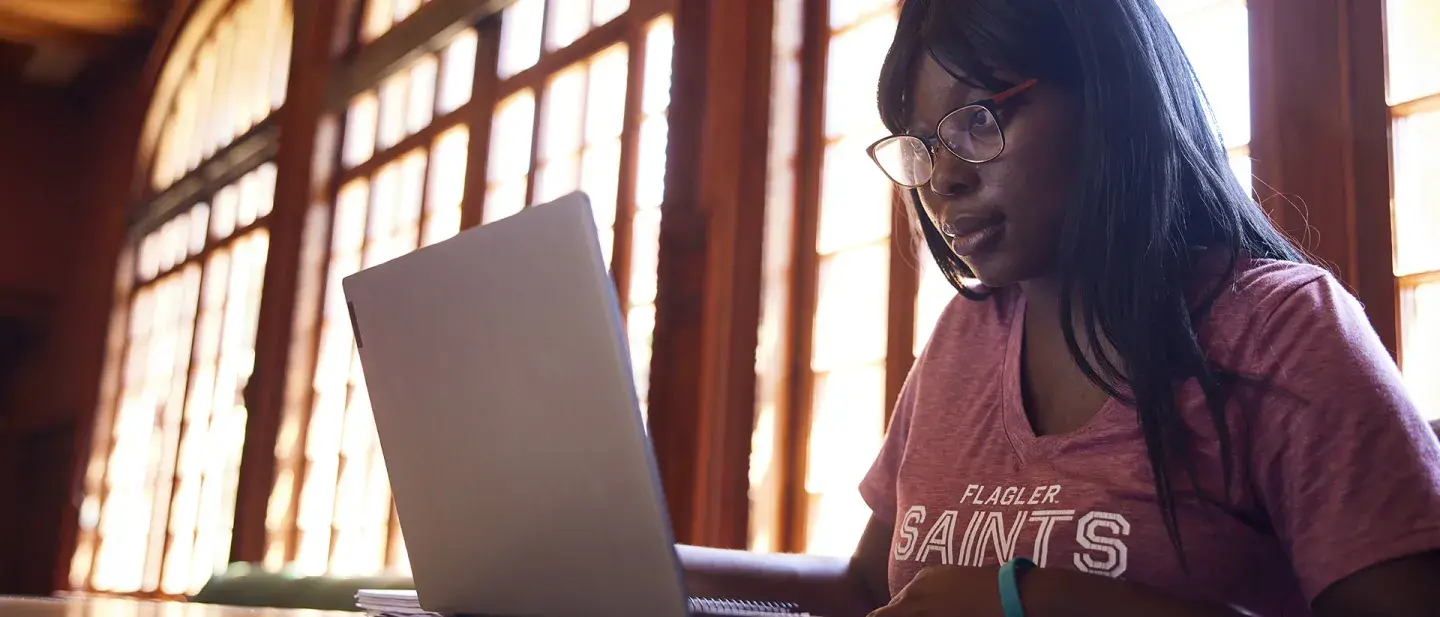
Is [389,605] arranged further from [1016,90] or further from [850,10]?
[850,10]

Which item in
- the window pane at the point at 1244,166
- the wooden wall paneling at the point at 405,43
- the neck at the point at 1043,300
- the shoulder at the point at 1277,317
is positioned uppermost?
the wooden wall paneling at the point at 405,43

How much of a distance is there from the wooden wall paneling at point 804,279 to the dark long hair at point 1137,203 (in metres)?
1.22

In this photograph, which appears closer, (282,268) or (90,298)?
(282,268)

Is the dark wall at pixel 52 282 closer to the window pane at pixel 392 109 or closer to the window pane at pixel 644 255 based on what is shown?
the window pane at pixel 392 109

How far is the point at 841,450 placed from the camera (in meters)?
2.24

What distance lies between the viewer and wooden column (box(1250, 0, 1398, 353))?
1.43 metres

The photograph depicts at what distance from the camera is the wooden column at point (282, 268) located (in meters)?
4.21

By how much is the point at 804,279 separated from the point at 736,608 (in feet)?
4.45

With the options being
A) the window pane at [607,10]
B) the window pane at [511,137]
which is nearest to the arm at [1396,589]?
the window pane at [607,10]

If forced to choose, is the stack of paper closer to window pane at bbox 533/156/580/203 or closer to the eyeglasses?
the eyeglasses

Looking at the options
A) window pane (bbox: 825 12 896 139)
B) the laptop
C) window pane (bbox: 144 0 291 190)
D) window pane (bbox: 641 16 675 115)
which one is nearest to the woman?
the laptop

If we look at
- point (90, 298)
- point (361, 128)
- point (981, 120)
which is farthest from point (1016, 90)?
point (90, 298)

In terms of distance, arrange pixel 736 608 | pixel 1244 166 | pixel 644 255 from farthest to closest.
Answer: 1. pixel 644 255
2. pixel 1244 166
3. pixel 736 608

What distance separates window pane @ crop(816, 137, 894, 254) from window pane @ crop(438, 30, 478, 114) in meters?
1.64
